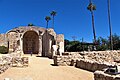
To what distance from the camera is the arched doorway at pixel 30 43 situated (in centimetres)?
4022

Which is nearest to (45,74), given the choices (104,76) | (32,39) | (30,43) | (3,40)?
(104,76)

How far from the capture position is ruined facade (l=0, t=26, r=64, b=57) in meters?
34.9

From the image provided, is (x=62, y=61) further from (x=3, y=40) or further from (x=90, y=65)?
(x=3, y=40)

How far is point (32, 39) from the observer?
4069 cm

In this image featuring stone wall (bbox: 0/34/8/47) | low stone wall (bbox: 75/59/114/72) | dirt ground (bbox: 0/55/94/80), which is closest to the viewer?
dirt ground (bbox: 0/55/94/80)

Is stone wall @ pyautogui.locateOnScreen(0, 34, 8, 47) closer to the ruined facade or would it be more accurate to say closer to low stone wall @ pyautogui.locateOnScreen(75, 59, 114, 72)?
the ruined facade

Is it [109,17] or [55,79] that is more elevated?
[109,17]

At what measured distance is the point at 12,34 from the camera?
122ft

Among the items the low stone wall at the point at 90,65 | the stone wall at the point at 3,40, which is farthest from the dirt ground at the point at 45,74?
the stone wall at the point at 3,40

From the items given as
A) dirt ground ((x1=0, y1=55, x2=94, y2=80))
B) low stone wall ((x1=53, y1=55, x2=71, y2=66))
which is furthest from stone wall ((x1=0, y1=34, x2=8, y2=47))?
dirt ground ((x1=0, y1=55, x2=94, y2=80))

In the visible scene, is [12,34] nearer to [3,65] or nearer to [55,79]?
[3,65]

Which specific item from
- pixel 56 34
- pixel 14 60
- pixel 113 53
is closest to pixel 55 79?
pixel 14 60

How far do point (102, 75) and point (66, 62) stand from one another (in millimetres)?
10590

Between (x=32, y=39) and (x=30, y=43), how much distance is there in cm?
105
